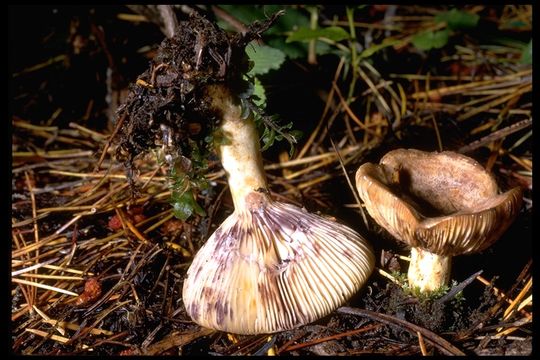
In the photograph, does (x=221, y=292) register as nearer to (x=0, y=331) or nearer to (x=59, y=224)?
(x=0, y=331)

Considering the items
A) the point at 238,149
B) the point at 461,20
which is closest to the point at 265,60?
the point at 238,149

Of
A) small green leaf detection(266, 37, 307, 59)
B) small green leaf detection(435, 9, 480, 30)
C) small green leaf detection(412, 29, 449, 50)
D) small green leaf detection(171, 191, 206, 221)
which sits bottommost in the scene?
small green leaf detection(171, 191, 206, 221)

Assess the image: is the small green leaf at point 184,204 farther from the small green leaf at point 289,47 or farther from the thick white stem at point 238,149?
the small green leaf at point 289,47

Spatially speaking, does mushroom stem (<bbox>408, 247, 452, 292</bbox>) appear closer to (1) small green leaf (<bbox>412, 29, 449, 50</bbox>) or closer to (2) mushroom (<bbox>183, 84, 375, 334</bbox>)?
(2) mushroom (<bbox>183, 84, 375, 334</bbox>)

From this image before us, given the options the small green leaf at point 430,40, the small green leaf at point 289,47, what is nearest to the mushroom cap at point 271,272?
the small green leaf at point 289,47

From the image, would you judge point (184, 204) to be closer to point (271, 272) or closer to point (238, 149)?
point (238, 149)

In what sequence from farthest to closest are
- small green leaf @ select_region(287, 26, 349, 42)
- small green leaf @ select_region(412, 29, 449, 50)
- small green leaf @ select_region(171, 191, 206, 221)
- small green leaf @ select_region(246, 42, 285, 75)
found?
small green leaf @ select_region(412, 29, 449, 50)
small green leaf @ select_region(287, 26, 349, 42)
small green leaf @ select_region(246, 42, 285, 75)
small green leaf @ select_region(171, 191, 206, 221)

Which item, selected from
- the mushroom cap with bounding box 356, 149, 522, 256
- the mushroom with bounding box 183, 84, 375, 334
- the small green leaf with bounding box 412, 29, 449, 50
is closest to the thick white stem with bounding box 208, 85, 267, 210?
the mushroom with bounding box 183, 84, 375, 334
